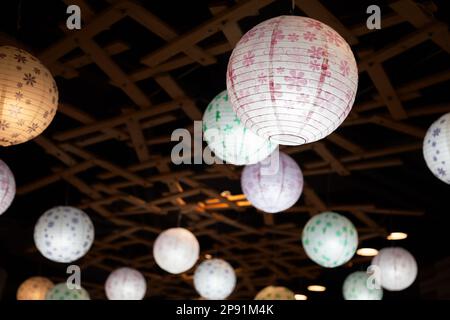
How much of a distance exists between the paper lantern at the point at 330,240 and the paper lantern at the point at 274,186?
71 cm

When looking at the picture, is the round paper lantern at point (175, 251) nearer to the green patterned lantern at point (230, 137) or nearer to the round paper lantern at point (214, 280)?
the round paper lantern at point (214, 280)

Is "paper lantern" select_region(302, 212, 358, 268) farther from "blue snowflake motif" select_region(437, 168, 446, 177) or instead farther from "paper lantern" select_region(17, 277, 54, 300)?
"paper lantern" select_region(17, 277, 54, 300)

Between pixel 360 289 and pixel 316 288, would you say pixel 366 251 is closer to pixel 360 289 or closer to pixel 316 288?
pixel 360 289

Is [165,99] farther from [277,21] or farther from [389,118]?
[277,21]

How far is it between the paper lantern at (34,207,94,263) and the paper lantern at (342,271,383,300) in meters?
2.79

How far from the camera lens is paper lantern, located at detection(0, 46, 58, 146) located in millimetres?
2570

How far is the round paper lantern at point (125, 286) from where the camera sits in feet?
19.2

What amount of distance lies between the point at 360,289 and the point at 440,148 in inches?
119

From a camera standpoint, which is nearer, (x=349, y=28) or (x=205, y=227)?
(x=349, y=28)

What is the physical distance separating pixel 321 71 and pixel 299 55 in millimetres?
96

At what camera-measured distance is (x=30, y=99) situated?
261 centimetres

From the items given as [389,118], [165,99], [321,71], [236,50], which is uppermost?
[165,99]

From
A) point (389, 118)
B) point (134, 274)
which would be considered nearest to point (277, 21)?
point (389, 118)

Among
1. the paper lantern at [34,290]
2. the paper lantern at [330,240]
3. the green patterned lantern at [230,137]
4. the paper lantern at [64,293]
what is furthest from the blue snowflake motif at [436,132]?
the paper lantern at [34,290]
